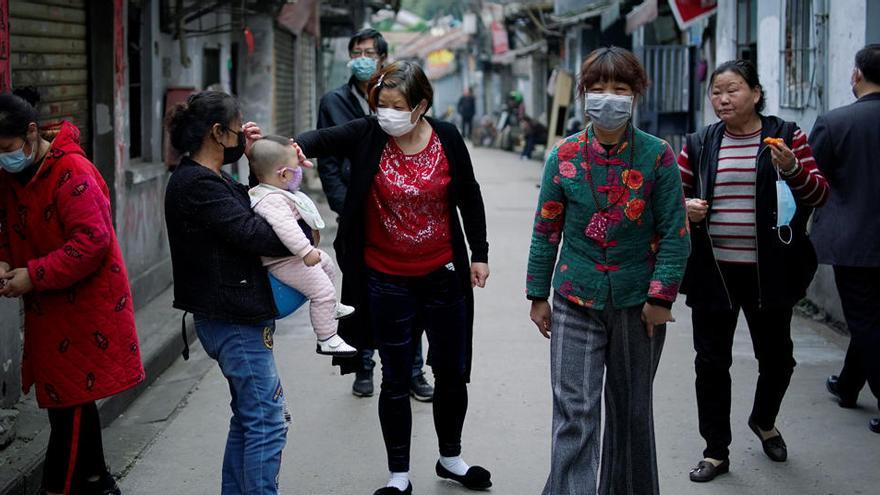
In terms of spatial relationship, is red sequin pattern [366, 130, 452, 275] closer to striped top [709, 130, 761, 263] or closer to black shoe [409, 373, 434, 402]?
striped top [709, 130, 761, 263]

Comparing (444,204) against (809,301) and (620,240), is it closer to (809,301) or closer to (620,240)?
(620,240)

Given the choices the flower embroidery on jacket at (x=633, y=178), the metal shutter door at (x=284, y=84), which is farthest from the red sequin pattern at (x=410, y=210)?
the metal shutter door at (x=284, y=84)

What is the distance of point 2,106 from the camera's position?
13.6 ft

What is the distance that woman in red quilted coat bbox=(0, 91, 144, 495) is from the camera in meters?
4.19

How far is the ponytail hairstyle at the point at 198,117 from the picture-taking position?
4.09 meters

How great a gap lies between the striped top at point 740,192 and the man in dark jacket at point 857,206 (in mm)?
698

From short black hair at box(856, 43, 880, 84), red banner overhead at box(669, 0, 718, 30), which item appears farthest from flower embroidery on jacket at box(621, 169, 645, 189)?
red banner overhead at box(669, 0, 718, 30)

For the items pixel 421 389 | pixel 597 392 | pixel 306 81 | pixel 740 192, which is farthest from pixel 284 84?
pixel 597 392

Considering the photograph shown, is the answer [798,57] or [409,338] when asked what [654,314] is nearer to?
[409,338]

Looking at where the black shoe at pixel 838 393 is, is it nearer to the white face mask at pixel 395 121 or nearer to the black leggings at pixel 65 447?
the white face mask at pixel 395 121

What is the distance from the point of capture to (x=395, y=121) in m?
4.57

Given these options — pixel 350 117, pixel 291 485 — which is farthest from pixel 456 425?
pixel 350 117

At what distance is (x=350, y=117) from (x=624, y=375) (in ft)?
8.80

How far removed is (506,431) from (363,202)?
179 cm
